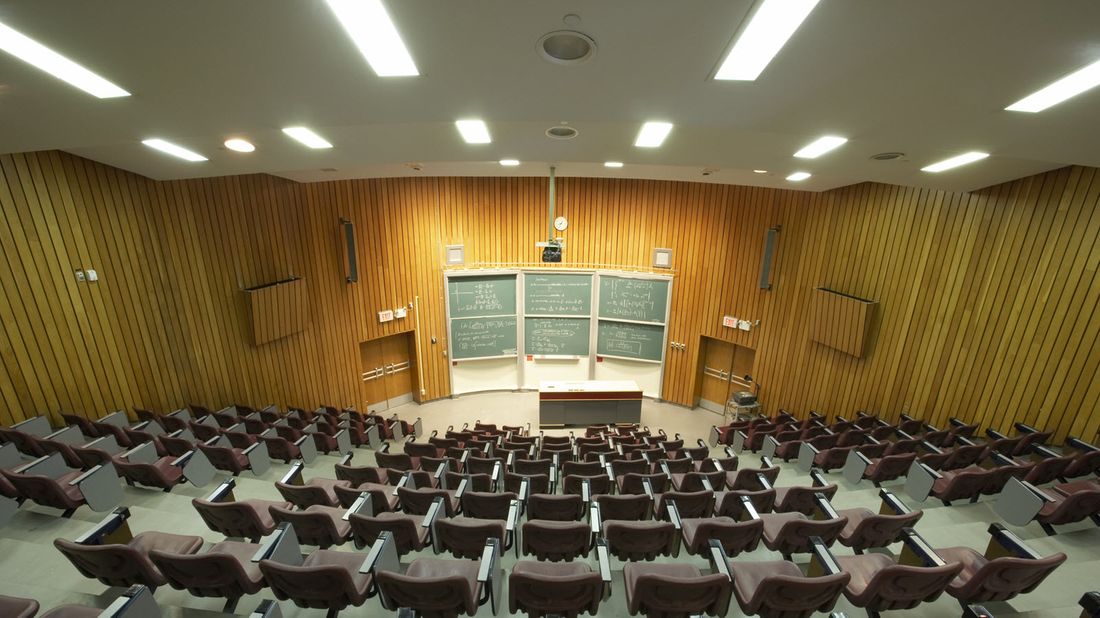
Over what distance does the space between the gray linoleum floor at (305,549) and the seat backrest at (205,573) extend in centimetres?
21

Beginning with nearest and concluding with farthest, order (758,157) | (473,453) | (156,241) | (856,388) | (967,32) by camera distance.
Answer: (967,32), (758,157), (473,453), (156,241), (856,388)

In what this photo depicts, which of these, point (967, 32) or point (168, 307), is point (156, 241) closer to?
point (168, 307)

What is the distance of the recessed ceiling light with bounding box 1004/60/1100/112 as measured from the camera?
2658 millimetres

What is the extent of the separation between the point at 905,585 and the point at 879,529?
34.3 inches

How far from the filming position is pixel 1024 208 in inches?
234

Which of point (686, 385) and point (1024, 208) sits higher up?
point (1024, 208)

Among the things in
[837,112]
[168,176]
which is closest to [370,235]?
[168,176]

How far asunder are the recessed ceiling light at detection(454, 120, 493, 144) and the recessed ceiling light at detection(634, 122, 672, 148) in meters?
1.65

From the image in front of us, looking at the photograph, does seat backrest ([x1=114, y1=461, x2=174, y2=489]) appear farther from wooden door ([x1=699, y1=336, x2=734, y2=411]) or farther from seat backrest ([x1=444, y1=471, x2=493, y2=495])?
wooden door ([x1=699, y1=336, x2=734, y2=411])

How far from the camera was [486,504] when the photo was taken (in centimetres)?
419

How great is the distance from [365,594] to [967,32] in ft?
16.2

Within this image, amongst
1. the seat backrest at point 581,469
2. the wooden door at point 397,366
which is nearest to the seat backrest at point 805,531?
the seat backrest at point 581,469

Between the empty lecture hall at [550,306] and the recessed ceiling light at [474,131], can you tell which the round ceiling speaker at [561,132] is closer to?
the empty lecture hall at [550,306]

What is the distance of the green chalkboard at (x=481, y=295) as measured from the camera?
11219mm
